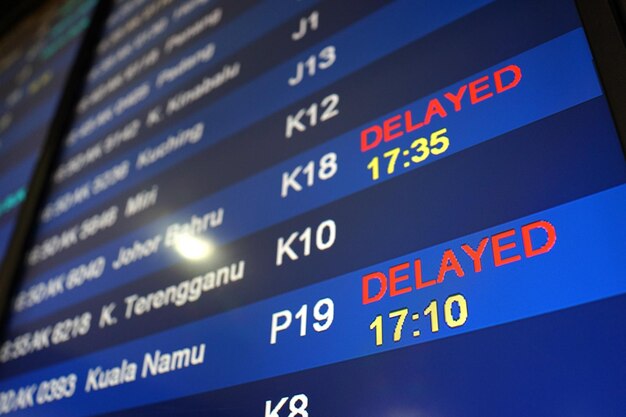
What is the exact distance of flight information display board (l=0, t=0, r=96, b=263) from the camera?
2.30 metres

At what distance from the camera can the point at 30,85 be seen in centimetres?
272

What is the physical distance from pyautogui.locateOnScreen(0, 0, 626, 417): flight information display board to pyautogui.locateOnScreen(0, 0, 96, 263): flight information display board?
417 millimetres

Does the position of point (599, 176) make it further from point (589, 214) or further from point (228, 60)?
point (228, 60)

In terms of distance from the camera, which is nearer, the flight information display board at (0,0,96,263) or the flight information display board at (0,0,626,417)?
the flight information display board at (0,0,626,417)

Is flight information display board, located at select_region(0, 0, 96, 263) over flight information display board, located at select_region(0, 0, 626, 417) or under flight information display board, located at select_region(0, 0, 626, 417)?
over

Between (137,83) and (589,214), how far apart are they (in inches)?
63.2

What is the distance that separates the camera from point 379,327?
1.06m

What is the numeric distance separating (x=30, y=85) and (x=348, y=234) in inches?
79.6

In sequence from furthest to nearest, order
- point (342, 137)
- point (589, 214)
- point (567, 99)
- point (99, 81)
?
1. point (99, 81)
2. point (342, 137)
3. point (567, 99)
4. point (589, 214)

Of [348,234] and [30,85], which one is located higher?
[30,85]

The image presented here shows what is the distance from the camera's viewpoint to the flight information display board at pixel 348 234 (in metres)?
0.92

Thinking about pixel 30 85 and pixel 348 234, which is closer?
pixel 348 234

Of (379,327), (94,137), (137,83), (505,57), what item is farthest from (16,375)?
(505,57)

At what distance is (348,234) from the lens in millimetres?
1212
